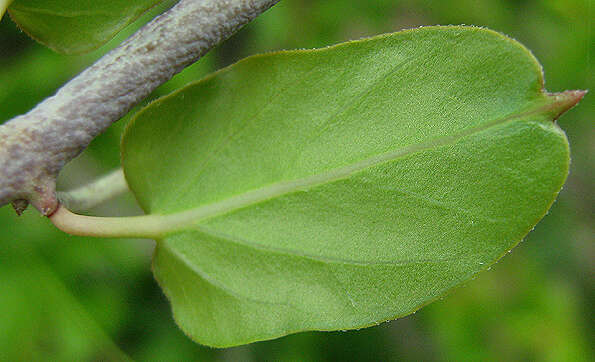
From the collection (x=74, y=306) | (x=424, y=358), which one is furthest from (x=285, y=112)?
(x=424, y=358)

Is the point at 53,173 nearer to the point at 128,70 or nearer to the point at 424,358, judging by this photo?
the point at 128,70

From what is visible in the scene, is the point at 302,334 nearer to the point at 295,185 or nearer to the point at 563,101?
the point at 295,185

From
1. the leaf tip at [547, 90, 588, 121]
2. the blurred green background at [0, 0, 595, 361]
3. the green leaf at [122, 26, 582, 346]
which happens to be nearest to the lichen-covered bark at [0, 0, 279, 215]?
the green leaf at [122, 26, 582, 346]

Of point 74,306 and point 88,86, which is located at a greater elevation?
point 88,86

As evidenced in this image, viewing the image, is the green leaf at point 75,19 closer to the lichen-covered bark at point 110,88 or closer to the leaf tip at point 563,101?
the lichen-covered bark at point 110,88

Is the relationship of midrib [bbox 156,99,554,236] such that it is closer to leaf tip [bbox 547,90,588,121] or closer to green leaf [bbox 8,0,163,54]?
leaf tip [bbox 547,90,588,121]

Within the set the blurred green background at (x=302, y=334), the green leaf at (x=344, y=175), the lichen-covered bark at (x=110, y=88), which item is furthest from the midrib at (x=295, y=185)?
the blurred green background at (x=302, y=334)
